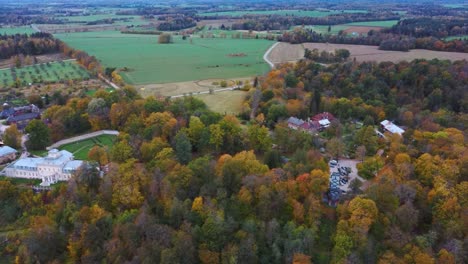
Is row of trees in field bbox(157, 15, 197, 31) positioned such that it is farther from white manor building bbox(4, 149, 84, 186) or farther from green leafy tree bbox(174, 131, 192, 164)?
green leafy tree bbox(174, 131, 192, 164)

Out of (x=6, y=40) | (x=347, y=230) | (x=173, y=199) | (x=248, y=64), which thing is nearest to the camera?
(x=347, y=230)

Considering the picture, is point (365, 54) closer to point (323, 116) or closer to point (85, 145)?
point (323, 116)

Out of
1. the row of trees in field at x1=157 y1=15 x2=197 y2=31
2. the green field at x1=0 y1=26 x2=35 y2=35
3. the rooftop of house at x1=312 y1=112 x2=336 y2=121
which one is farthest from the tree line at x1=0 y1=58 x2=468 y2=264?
the row of trees in field at x1=157 y1=15 x2=197 y2=31

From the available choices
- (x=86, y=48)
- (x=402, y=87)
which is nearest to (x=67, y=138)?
(x=402, y=87)

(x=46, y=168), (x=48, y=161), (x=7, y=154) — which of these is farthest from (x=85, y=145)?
(x=46, y=168)

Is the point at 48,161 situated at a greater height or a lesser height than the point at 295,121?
lesser

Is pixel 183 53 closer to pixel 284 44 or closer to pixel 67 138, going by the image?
pixel 284 44

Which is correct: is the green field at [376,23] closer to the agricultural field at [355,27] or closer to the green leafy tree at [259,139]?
the agricultural field at [355,27]
